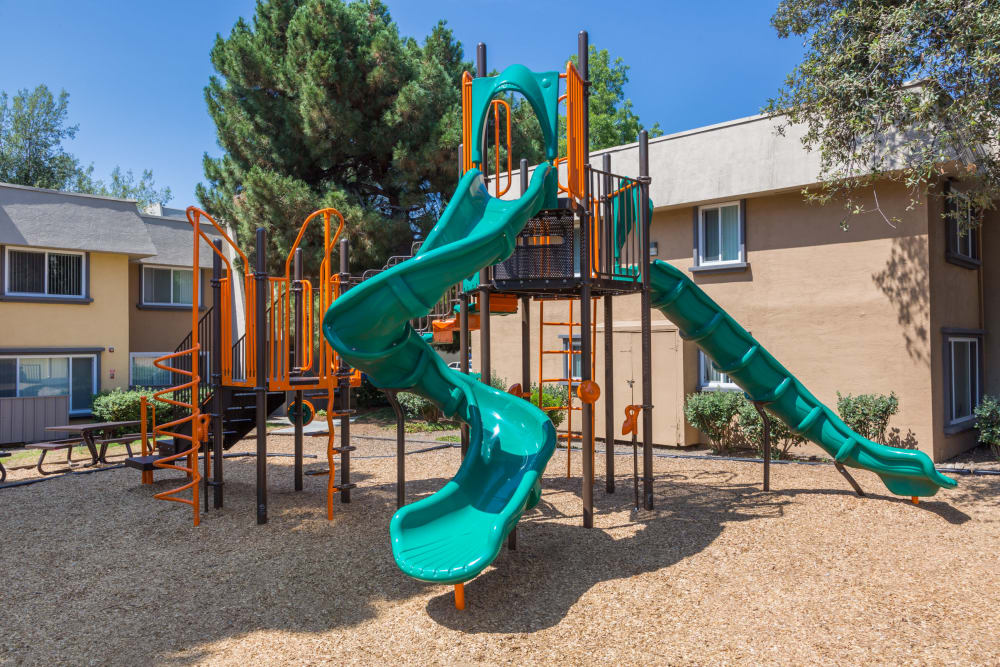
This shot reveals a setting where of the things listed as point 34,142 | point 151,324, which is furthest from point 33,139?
point 151,324

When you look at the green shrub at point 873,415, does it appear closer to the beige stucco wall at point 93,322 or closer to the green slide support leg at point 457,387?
the green slide support leg at point 457,387

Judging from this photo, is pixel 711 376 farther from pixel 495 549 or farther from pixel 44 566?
pixel 44 566

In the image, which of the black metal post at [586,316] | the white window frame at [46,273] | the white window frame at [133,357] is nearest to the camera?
the black metal post at [586,316]

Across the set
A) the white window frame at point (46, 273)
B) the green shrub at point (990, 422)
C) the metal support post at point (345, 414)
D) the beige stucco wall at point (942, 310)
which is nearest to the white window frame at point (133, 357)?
the white window frame at point (46, 273)

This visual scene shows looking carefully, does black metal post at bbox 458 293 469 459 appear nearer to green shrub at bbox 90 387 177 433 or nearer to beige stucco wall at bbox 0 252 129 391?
green shrub at bbox 90 387 177 433

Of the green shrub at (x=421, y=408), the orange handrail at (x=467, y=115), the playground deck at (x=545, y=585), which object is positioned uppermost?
the orange handrail at (x=467, y=115)

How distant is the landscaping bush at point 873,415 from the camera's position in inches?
434

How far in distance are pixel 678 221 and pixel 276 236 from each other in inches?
465

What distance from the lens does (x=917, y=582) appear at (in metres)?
5.88

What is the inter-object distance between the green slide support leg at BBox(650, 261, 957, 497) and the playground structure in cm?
2

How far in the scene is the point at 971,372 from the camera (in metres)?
12.6

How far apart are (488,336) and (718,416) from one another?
6802 millimetres

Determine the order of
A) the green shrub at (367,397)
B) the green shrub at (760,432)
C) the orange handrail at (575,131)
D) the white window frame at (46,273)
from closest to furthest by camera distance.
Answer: the orange handrail at (575,131)
the green shrub at (760,432)
the white window frame at (46,273)
the green shrub at (367,397)

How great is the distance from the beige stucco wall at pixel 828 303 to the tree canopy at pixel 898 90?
2.35 ft
